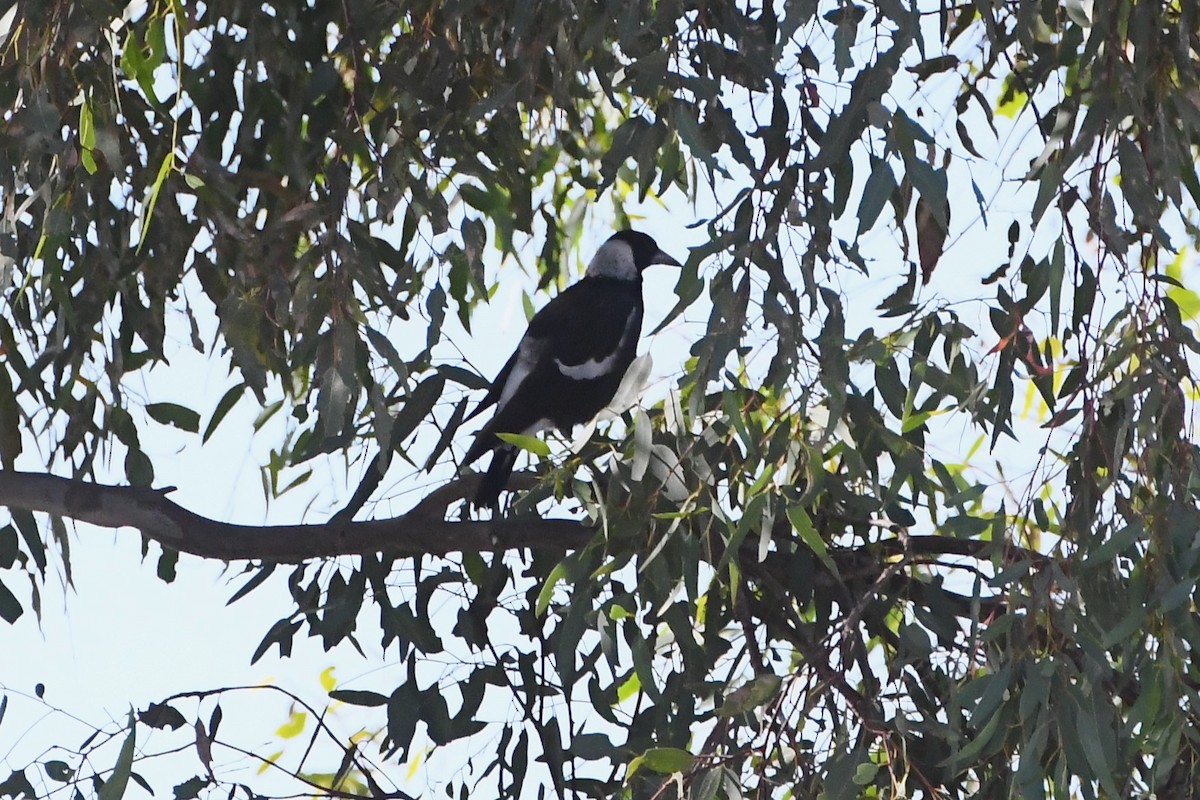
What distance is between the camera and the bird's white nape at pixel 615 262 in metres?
3.35

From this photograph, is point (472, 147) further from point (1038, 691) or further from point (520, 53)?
point (1038, 691)

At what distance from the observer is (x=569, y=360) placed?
286cm

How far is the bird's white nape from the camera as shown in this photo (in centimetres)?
335

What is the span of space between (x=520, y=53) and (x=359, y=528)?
59cm

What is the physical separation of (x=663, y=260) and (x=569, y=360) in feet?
2.58

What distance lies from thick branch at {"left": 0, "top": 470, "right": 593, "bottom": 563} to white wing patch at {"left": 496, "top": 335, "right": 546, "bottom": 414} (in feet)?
1.99

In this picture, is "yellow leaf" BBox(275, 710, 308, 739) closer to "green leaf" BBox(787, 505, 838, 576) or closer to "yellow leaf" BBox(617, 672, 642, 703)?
"yellow leaf" BBox(617, 672, 642, 703)

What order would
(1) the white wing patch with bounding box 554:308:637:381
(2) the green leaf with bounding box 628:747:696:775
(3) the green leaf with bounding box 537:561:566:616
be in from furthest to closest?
1. (1) the white wing patch with bounding box 554:308:637:381
2. (3) the green leaf with bounding box 537:561:566:616
3. (2) the green leaf with bounding box 628:747:696:775

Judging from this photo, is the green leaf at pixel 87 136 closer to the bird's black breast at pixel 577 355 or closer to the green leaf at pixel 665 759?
the green leaf at pixel 665 759

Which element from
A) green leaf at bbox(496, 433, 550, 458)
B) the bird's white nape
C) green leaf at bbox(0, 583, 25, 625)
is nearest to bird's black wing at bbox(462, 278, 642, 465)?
the bird's white nape

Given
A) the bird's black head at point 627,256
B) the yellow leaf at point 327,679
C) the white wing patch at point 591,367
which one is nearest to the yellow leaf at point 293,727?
the yellow leaf at point 327,679

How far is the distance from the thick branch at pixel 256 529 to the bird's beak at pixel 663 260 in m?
1.57

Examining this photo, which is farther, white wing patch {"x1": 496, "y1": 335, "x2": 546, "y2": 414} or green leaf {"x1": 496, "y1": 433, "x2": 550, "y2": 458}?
white wing patch {"x1": 496, "y1": 335, "x2": 546, "y2": 414}

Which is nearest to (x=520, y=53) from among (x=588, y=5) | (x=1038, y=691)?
(x=588, y=5)
